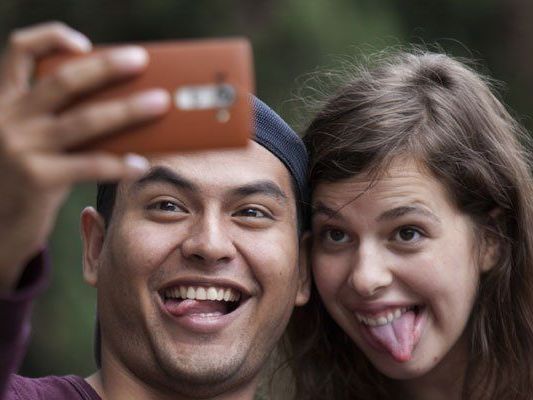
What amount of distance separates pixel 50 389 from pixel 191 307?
0.48 metres

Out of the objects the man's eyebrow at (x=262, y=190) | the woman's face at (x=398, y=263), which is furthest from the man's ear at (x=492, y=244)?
the man's eyebrow at (x=262, y=190)

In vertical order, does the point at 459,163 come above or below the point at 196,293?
above

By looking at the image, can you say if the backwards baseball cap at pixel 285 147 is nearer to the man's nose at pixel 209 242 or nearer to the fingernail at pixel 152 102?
the man's nose at pixel 209 242

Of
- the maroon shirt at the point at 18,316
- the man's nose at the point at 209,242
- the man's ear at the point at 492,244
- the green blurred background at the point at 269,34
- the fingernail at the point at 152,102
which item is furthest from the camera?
the green blurred background at the point at 269,34

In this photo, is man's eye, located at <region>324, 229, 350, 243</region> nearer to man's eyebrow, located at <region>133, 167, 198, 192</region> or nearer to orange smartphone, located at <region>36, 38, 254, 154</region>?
man's eyebrow, located at <region>133, 167, 198, 192</region>

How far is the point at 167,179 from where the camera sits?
336 centimetres

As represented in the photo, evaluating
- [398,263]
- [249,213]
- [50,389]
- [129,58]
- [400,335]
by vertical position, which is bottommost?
[50,389]

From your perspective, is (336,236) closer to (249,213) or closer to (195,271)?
(249,213)

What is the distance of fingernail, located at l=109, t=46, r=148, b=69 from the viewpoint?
1.90 m

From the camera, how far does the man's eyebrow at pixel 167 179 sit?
3.34 m

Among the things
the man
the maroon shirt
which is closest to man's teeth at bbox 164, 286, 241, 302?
the man

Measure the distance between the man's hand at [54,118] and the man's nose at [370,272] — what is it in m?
1.53

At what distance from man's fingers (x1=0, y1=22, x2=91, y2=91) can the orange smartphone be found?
13cm

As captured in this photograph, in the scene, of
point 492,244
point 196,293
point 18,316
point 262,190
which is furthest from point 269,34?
point 18,316
